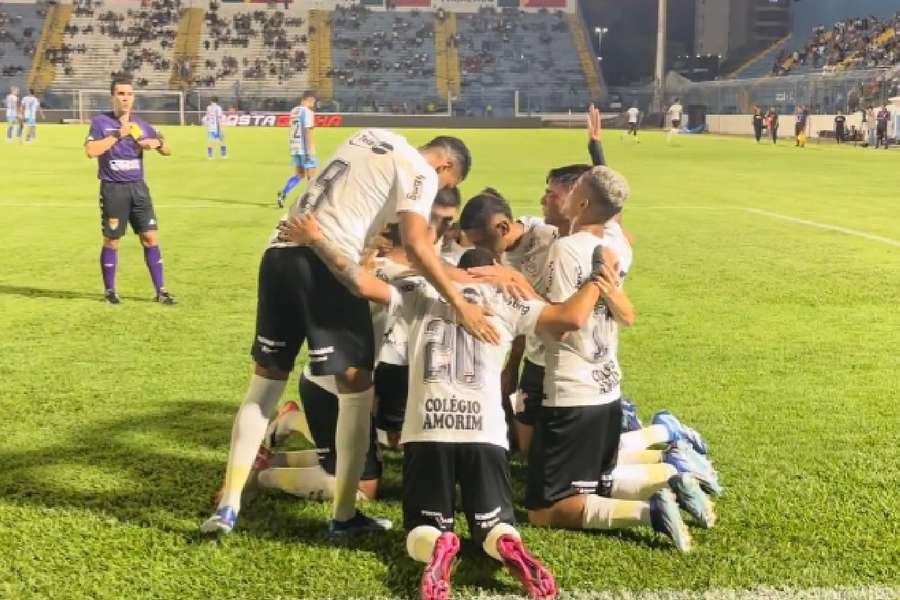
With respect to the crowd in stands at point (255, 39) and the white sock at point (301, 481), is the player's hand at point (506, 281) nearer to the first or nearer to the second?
the white sock at point (301, 481)

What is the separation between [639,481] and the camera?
14.6ft

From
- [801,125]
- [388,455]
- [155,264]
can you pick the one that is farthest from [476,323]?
[801,125]

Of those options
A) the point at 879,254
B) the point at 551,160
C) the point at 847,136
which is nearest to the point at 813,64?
the point at 847,136

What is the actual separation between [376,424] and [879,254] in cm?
982

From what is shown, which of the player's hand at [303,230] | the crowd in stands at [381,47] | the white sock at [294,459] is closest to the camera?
the player's hand at [303,230]

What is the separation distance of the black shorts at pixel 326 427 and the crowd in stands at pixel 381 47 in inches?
2462

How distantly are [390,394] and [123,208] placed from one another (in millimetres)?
5359

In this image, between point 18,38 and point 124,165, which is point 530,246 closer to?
point 124,165

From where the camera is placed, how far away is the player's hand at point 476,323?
3.66m

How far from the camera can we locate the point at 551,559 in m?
3.93

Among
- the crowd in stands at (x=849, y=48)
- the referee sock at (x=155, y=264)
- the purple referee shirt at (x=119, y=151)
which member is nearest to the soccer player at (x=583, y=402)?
the purple referee shirt at (x=119, y=151)

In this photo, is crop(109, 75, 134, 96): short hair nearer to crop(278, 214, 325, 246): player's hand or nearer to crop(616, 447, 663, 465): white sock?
crop(278, 214, 325, 246): player's hand

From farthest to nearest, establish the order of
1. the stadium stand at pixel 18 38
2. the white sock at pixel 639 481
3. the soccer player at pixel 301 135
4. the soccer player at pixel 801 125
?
the stadium stand at pixel 18 38 < the soccer player at pixel 801 125 < the soccer player at pixel 301 135 < the white sock at pixel 639 481

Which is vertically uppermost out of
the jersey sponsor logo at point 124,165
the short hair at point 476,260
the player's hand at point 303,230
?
the jersey sponsor logo at point 124,165
